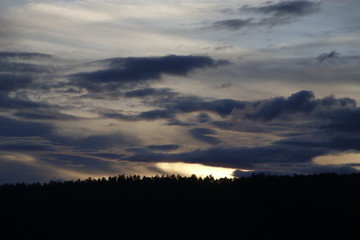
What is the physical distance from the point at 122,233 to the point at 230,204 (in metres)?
26.1

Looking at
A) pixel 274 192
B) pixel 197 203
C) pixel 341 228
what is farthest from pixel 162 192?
pixel 341 228

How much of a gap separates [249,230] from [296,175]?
26.6 m

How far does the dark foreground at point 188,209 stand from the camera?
384 feet

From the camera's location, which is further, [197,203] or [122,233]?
[197,203]

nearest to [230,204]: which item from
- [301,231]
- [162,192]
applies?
[162,192]

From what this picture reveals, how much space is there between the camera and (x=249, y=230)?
4779 inches

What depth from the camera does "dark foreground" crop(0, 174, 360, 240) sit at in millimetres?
117188

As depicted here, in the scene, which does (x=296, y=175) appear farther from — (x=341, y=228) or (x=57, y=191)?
(x=57, y=191)

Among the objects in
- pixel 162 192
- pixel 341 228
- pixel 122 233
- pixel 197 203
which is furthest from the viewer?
pixel 162 192

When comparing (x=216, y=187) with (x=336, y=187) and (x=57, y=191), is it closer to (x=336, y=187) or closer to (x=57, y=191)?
(x=336, y=187)

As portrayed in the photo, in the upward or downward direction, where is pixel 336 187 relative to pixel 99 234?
upward

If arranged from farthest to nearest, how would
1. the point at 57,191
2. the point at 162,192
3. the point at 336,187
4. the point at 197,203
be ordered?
the point at 57,191
the point at 162,192
the point at 197,203
the point at 336,187

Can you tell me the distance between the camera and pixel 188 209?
146 m

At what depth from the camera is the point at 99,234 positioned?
141500 millimetres
